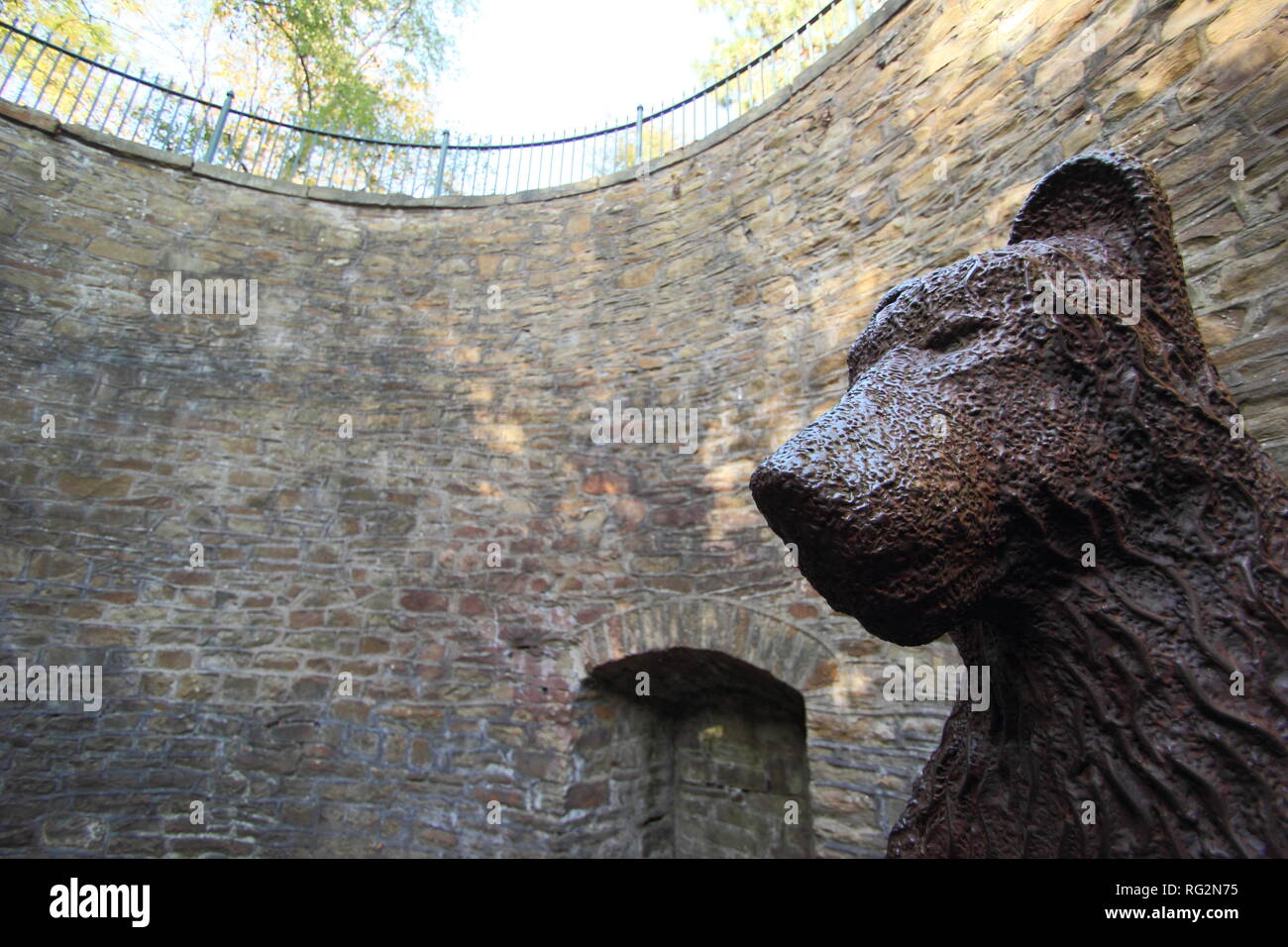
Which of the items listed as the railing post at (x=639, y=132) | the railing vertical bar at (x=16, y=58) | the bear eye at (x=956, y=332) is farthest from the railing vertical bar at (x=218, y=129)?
the bear eye at (x=956, y=332)

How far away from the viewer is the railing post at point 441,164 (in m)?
5.85

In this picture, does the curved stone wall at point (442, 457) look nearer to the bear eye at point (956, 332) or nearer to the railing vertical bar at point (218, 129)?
the railing vertical bar at point (218, 129)

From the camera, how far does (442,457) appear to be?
15.3 ft

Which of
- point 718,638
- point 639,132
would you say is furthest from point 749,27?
point 718,638

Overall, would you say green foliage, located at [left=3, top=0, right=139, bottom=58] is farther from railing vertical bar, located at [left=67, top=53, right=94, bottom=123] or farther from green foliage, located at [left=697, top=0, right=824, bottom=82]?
green foliage, located at [left=697, top=0, right=824, bottom=82]

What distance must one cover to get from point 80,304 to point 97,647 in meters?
2.40

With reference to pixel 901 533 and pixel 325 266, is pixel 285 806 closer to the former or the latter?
pixel 325 266

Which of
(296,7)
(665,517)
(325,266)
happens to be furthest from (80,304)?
(296,7)

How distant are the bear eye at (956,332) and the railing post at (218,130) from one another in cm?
622

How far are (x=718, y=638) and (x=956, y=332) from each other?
9.16 feet

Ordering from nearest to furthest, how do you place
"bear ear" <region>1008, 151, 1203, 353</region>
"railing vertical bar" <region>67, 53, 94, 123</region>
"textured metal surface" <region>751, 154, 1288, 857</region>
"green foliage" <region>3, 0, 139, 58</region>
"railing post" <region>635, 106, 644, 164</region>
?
1. "textured metal surface" <region>751, 154, 1288, 857</region>
2. "bear ear" <region>1008, 151, 1203, 353</region>
3. "railing vertical bar" <region>67, 53, 94, 123</region>
4. "railing post" <region>635, 106, 644, 164</region>
5. "green foliage" <region>3, 0, 139, 58</region>

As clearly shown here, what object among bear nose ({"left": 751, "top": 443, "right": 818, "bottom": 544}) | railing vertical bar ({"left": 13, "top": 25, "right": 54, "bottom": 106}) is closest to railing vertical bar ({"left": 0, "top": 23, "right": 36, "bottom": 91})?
railing vertical bar ({"left": 13, "top": 25, "right": 54, "bottom": 106})

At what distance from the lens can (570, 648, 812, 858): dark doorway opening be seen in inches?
149

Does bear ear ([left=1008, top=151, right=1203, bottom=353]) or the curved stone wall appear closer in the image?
bear ear ([left=1008, top=151, right=1203, bottom=353])
